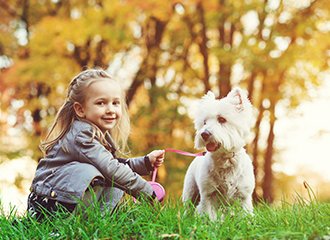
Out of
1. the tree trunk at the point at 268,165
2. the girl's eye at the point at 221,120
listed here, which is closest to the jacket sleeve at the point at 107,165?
the girl's eye at the point at 221,120

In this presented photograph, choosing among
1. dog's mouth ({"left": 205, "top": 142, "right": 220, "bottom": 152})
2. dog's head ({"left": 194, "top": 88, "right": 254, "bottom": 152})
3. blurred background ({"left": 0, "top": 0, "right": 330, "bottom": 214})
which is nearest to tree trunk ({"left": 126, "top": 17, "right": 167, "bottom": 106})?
blurred background ({"left": 0, "top": 0, "right": 330, "bottom": 214})

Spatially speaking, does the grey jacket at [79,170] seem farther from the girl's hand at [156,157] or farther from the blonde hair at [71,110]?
the girl's hand at [156,157]

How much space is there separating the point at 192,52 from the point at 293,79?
3.01m

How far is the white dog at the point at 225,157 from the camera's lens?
3.99 meters

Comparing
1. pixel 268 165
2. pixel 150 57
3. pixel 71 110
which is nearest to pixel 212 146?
pixel 71 110

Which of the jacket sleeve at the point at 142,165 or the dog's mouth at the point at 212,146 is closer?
the dog's mouth at the point at 212,146

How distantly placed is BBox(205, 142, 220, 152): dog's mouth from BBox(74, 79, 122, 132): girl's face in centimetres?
72

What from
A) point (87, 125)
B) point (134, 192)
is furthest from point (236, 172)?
point (87, 125)

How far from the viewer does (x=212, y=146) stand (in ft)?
12.9

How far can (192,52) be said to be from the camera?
13.2 metres

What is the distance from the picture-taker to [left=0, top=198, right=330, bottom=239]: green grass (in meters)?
2.98

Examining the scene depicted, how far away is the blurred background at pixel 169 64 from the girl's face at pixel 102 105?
5.69 m

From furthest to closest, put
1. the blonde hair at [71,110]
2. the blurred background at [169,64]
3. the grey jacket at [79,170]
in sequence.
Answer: the blurred background at [169,64], the blonde hair at [71,110], the grey jacket at [79,170]

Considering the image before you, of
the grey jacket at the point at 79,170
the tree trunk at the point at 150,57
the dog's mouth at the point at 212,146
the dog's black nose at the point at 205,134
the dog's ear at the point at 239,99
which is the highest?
the tree trunk at the point at 150,57
